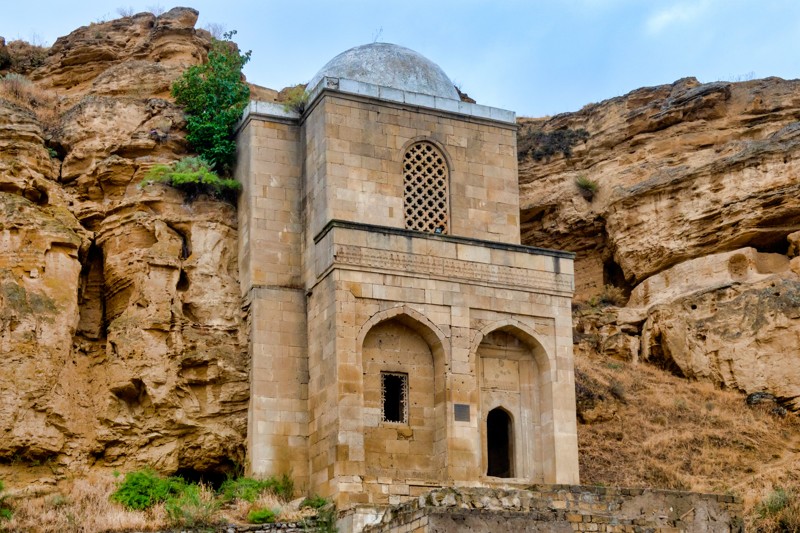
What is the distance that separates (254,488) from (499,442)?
4683 millimetres

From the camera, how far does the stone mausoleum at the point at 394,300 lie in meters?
22.1

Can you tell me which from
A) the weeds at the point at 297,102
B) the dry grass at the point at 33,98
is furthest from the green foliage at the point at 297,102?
the dry grass at the point at 33,98

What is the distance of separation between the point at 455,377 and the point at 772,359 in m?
8.55

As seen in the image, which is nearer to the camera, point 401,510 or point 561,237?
point 401,510

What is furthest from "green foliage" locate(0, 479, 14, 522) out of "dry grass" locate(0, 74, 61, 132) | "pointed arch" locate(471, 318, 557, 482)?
"pointed arch" locate(471, 318, 557, 482)

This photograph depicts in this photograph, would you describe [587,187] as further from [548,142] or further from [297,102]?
[297,102]

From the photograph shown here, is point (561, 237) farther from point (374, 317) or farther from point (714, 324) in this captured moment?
point (374, 317)

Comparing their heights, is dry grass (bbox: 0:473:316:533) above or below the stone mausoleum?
below

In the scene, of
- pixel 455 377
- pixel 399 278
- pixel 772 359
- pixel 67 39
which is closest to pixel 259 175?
pixel 399 278

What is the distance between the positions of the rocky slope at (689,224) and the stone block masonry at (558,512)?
8679mm

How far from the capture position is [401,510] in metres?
17.9

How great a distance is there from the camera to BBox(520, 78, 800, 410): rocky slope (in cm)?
2841

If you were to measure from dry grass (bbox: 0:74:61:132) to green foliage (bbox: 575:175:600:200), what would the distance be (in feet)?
44.2

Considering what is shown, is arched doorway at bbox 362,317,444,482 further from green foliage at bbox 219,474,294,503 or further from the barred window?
green foliage at bbox 219,474,294,503
